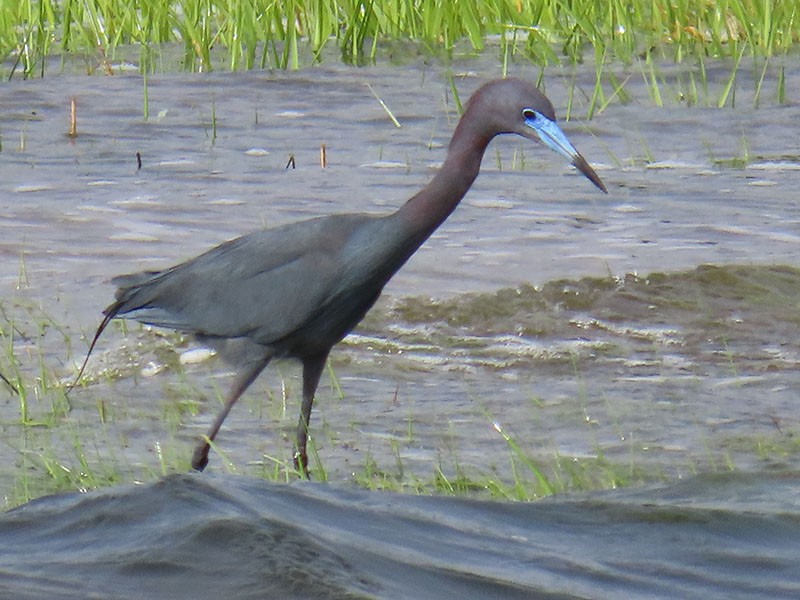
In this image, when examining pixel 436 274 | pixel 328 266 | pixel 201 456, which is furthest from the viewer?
pixel 436 274

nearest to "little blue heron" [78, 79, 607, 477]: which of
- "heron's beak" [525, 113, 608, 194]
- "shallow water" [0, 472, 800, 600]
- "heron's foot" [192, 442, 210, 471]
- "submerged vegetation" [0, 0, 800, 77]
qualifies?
"heron's beak" [525, 113, 608, 194]

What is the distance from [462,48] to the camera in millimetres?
10625

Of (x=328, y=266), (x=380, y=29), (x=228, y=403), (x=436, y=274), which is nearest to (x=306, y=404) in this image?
(x=228, y=403)

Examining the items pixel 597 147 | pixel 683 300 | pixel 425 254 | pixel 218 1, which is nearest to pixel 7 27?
pixel 218 1

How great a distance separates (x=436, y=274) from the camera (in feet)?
21.3

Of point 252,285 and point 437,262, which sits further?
point 437,262

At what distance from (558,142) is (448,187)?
13.0 inches

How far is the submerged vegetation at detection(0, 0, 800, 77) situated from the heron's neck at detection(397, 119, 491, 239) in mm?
4837

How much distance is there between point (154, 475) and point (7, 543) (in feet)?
3.09

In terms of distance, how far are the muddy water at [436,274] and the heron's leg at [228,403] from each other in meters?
0.10

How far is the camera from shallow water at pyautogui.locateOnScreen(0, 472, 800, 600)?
313 cm

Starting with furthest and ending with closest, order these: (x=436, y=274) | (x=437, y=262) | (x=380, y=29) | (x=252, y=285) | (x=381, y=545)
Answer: (x=380, y=29) → (x=437, y=262) → (x=436, y=274) → (x=252, y=285) → (x=381, y=545)

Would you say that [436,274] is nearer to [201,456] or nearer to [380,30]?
[201,456]

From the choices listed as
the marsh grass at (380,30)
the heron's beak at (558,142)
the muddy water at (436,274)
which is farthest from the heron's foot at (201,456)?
the marsh grass at (380,30)
